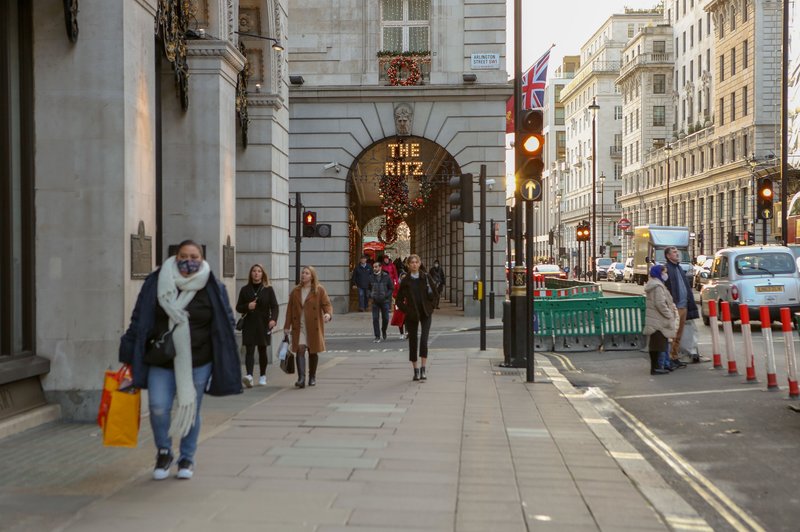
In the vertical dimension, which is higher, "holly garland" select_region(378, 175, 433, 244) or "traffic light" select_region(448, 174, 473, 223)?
"holly garland" select_region(378, 175, 433, 244)

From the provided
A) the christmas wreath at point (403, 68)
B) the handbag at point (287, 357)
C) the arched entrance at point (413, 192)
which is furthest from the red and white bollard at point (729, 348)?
the christmas wreath at point (403, 68)

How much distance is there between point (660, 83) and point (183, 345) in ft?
313

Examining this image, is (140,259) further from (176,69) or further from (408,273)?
(408,273)

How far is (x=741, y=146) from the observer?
7075 cm

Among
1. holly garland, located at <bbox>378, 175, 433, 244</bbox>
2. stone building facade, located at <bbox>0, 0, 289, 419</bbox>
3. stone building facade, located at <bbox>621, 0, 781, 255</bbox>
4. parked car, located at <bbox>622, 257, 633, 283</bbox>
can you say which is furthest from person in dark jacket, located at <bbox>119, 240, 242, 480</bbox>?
parked car, located at <bbox>622, 257, 633, 283</bbox>

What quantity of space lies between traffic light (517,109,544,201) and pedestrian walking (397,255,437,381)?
182cm

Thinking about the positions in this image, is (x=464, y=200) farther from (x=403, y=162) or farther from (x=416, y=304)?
(x=403, y=162)

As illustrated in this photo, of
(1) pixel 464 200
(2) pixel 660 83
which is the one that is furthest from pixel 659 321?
(2) pixel 660 83

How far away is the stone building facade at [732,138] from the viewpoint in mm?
67500

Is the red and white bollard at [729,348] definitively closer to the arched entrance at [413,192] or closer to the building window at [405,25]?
the arched entrance at [413,192]

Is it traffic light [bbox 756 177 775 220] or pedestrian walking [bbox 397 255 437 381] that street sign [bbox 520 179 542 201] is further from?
traffic light [bbox 756 177 775 220]

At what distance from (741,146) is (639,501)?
6869 cm

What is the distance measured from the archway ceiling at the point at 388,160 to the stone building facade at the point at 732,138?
951 inches

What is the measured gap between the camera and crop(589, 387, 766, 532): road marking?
6082mm
